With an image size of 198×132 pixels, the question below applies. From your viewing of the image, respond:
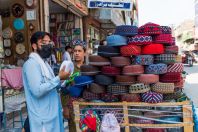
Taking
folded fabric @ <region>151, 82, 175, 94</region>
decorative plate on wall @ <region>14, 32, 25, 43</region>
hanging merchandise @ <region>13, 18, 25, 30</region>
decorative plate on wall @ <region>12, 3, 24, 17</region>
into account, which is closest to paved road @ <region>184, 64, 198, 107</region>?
decorative plate on wall @ <region>14, 32, 25, 43</region>

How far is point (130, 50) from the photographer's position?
10.5 ft

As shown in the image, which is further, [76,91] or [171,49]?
[76,91]

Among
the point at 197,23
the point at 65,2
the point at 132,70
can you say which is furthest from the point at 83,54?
the point at 197,23

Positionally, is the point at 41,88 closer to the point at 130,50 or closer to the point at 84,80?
the point at 84,80

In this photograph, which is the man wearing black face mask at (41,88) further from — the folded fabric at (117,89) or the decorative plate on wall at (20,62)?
the decorative plate on wall at (20,62)

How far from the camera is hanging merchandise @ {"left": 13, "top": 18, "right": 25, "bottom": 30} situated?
9.12m

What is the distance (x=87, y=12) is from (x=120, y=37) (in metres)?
11.4

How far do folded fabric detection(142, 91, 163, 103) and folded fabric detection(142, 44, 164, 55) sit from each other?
1.27 feet

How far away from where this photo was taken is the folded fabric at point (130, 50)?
3.20m

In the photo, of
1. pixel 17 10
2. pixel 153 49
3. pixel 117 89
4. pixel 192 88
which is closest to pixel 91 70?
pixel 117 89

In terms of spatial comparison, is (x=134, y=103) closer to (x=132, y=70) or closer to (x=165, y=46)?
(x=132, y=70)

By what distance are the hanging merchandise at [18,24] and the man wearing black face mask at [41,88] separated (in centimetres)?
611

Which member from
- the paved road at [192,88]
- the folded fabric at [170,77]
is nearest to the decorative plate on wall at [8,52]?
the paved road at [192,88]

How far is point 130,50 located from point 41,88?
0.90m
